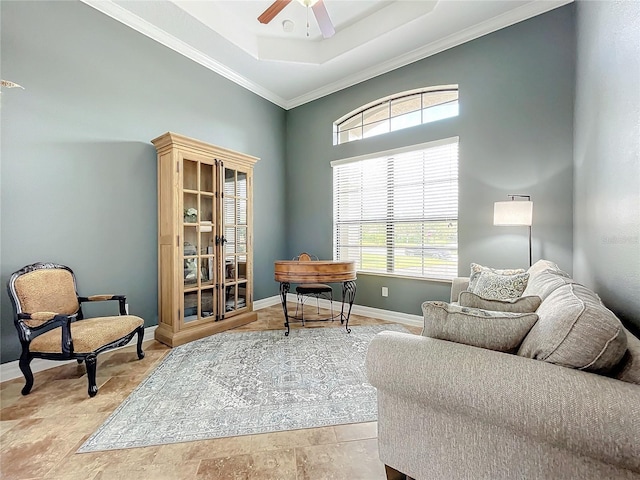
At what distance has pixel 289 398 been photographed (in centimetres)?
193

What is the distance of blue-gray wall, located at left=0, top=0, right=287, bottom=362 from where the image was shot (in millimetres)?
2266

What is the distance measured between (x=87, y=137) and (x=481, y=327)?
3.57 metres

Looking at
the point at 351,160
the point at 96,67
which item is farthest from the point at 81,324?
the point at 351,160

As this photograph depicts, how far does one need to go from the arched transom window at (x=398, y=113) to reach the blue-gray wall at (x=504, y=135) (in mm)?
119

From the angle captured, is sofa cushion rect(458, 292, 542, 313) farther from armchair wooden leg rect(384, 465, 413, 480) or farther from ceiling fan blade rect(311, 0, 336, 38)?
ceiling fan blade rect(311, 0, 336, 38)

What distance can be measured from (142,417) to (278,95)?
182 inches

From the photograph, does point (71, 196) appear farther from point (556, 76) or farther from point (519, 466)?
point (556, 76)

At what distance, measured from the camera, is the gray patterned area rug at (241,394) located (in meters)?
1.62

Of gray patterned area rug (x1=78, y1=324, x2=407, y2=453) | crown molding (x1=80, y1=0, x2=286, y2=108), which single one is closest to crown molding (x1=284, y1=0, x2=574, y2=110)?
crown molding (x1=80, y1=0, x2=286, y2=108)

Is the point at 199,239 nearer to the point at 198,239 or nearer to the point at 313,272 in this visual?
the point at 198,239

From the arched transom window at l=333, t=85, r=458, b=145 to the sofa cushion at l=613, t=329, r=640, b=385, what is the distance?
3.10 m

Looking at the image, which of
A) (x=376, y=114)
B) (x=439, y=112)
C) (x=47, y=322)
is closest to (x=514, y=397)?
(x=47, y=322)

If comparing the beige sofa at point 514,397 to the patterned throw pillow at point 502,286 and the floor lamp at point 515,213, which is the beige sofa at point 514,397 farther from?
the floor lamp at point 515,213

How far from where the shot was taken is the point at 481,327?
3.56 ft
